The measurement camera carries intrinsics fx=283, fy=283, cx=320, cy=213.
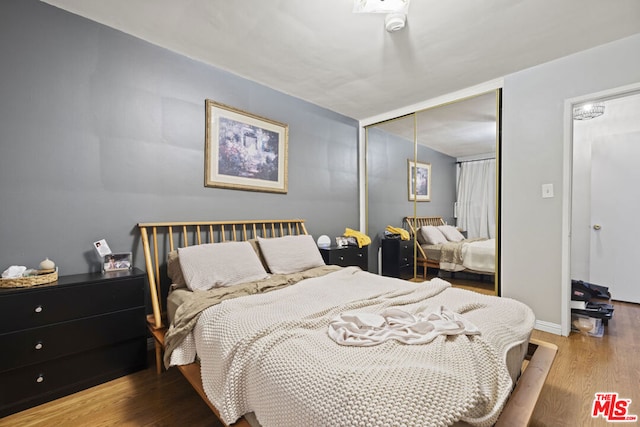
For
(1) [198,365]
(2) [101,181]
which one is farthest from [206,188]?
(1) [198,365]

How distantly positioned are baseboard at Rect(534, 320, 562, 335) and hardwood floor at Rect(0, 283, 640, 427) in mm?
341

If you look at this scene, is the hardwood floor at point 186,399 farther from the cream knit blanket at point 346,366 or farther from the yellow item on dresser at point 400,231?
the yellow item on dresser at point 400,231

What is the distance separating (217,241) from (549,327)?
326 centimetres

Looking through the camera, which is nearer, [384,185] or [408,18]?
[408,18]

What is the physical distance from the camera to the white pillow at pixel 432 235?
3.57 meters

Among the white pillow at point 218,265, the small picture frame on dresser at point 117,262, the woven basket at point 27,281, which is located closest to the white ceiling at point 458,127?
the white pillow at point 218,265

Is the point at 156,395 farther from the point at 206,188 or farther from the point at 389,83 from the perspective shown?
the point at 389,83

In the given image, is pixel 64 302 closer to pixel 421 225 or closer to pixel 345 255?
pixel 345 255

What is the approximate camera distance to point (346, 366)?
966mm

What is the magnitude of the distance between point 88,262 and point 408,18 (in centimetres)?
293

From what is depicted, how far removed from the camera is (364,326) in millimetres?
1291

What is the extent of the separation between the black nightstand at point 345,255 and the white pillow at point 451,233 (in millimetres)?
997

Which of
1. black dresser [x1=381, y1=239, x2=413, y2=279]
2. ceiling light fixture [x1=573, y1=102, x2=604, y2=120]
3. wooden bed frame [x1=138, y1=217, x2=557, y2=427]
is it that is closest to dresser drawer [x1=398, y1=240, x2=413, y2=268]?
black dresser [x1=381, y1=239, x2=413, y2=279]

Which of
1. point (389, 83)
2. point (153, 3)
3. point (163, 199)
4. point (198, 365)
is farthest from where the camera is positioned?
point (389, 83)
